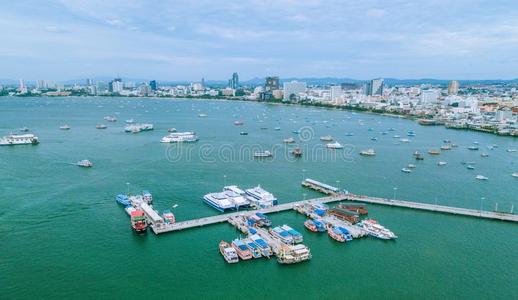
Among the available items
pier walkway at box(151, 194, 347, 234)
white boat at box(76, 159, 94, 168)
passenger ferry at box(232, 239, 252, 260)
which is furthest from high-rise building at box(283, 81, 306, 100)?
passenger ferry at box(232, 239, 252, 260)

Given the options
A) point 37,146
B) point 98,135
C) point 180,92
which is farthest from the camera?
point 180,92

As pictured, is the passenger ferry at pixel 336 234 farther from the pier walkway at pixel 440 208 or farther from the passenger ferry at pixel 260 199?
the pier walkway at pixel 440 208

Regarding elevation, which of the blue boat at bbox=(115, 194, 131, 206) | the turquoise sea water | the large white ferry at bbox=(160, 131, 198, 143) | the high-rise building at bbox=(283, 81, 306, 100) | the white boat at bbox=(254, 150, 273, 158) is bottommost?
the turquoise sea water

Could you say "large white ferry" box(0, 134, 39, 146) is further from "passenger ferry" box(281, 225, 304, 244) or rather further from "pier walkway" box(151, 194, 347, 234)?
"passenger ferry" box(281, 225, 304, 244)

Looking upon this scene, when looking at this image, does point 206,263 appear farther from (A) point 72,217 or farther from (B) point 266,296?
(A) point 72,217

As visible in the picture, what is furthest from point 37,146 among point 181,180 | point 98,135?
point 181,180

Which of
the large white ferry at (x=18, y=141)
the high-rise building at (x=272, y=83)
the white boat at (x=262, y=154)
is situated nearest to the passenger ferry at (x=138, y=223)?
the white boat at (x=262, y=154)

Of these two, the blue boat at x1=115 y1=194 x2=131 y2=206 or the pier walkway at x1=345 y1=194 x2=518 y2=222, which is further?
the blue boat at x1=115 y1=194 x2=131 y2=206
